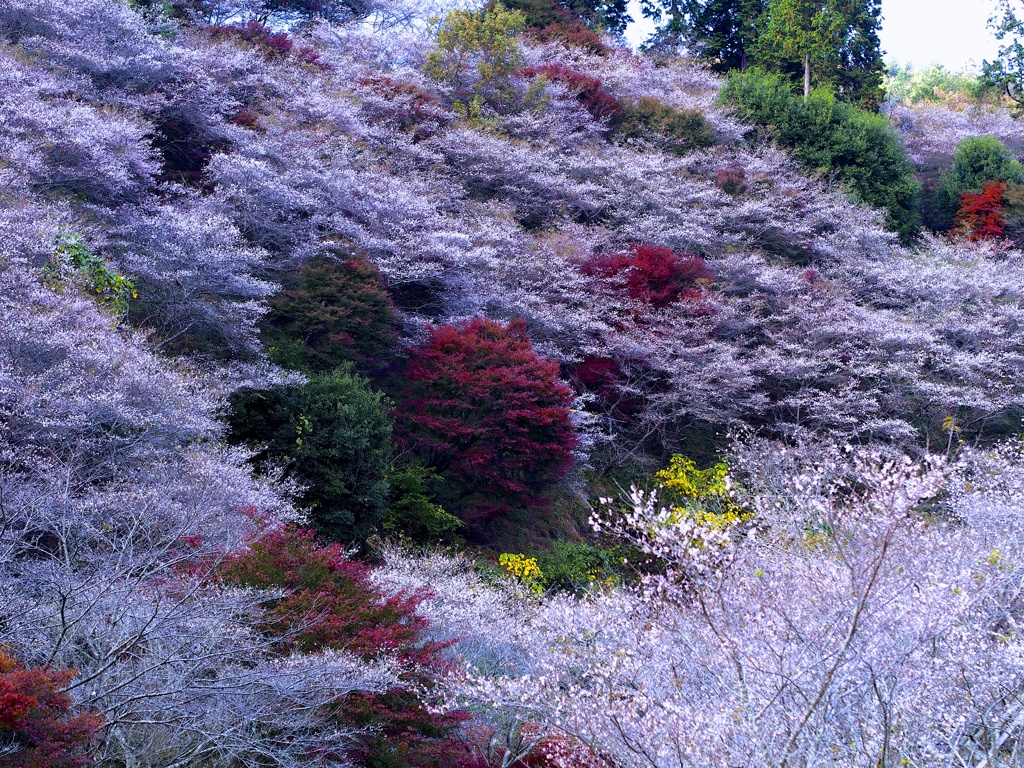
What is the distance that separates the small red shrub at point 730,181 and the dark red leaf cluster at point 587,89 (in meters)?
3.36

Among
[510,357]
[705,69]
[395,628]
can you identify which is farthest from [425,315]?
[705,69]

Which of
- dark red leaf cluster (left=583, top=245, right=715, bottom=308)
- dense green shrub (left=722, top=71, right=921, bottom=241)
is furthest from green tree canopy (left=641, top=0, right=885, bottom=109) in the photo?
dark red leaf cluster (left=583, top=245, right=715, bottom=308)

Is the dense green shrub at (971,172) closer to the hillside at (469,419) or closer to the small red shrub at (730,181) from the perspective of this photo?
the hillside at (469,419)

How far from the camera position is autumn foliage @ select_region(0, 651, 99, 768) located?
12.8 ft

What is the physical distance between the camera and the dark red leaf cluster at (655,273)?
613 inches

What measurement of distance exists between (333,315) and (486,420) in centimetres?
253

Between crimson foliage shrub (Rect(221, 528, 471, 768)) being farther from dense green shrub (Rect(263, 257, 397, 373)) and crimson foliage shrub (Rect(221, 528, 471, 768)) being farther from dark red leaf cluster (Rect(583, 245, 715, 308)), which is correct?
dark red leaf cluster (Rect(583, 245, 715, 308))

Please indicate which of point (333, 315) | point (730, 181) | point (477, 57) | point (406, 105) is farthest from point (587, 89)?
point (333, 315)

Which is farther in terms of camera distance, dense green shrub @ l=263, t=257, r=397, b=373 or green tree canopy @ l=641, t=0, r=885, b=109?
green tree canopy @ l=641, t=0, r=885, b=109

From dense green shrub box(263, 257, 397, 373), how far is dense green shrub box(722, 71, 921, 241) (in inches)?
608

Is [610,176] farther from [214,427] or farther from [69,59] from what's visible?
[214,427]

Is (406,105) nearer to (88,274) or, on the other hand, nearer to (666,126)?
(666,126)

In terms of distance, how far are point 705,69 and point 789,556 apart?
24237mm

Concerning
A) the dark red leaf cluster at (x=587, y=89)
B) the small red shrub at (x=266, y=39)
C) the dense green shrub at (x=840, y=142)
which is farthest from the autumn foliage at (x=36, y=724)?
the dense green shrub at (x=840, y=142)
